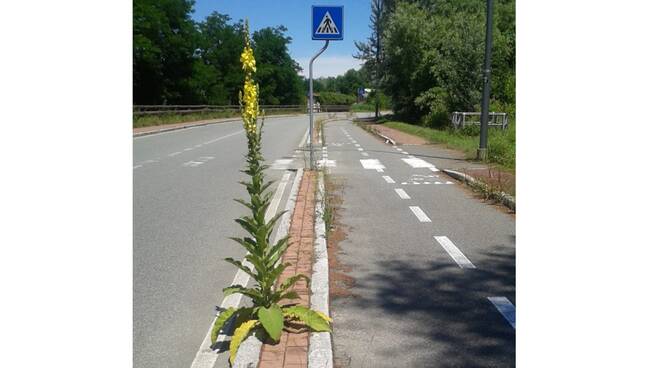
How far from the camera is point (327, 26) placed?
10.9 meters

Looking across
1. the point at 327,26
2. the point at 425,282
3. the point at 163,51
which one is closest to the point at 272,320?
the point at 425,282

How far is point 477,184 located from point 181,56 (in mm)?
44408

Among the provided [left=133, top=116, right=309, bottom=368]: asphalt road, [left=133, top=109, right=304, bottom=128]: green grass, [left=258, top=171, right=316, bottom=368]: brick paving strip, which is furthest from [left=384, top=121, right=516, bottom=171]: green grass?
[left=133, top=109, right=304, bottom=128]: green grass

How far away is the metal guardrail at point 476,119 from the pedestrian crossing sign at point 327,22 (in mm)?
12902

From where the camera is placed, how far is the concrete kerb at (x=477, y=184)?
8.11 m

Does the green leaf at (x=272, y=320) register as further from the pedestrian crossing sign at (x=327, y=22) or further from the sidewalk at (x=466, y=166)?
the pedestrian crossing sign at (x=327, y=22)

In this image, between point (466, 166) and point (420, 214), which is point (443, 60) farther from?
point (420, 214)

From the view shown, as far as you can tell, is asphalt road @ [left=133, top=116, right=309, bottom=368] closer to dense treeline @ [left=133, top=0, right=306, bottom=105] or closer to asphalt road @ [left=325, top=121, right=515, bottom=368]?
asphalt road @ [left=325, top=121, right=515, bottom=368]

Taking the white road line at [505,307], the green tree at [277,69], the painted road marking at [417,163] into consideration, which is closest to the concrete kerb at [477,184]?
the painted road marking at [417,163]

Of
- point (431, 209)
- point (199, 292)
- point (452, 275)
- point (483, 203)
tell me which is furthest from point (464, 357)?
point (483, 203)

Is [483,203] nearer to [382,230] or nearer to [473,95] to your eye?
[382,230]

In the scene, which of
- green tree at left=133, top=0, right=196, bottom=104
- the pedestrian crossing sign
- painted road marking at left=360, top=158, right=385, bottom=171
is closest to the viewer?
the pedestrian crossing sign

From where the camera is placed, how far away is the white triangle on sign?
35.7ft

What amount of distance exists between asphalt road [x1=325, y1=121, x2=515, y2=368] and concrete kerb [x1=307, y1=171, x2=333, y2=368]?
0.09m
